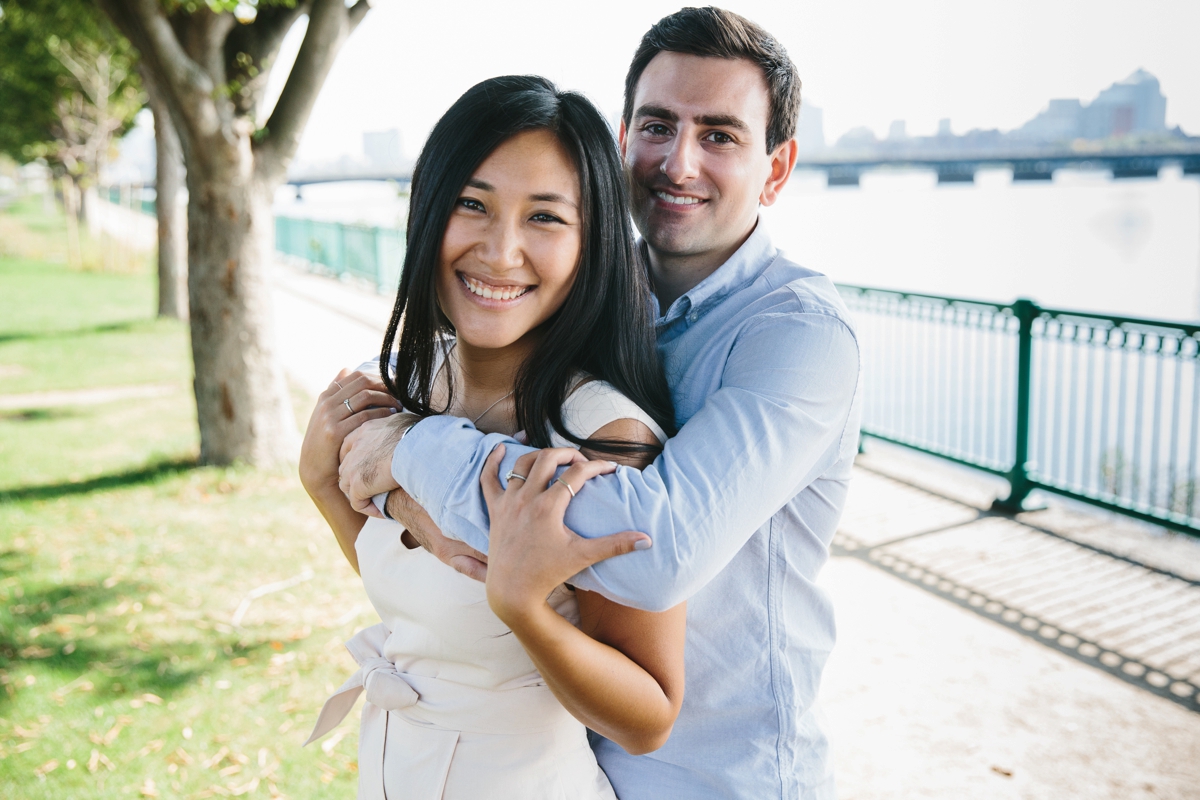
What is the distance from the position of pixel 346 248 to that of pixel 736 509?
20.1m

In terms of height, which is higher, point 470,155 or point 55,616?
point 470,155

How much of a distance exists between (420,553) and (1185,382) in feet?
20.9

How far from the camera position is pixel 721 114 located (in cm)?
203

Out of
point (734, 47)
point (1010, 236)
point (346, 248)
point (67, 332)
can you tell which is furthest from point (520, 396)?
point (1010, 236)

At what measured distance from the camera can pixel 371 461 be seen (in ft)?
5.66

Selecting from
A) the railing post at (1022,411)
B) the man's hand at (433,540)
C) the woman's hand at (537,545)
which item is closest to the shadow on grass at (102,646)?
the man's hand at (433,540)

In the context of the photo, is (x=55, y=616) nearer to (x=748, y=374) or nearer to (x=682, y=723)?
(x=682, y=723)

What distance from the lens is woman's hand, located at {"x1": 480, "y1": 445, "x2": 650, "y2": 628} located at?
1332 millimetres

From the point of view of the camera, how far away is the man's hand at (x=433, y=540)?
5.10 ft

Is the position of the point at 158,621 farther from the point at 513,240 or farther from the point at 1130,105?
the point at 1130,105

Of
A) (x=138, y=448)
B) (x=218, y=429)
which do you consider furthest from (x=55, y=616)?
(x=138, y=448)

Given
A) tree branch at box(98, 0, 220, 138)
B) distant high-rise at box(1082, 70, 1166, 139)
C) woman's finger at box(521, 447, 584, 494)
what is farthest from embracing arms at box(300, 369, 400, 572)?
distant high-rise at box(1082, 70, 1166, 139)

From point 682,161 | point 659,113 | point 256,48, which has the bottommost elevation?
point 682,161

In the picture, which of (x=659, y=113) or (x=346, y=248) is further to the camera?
(x=346, y=248)
